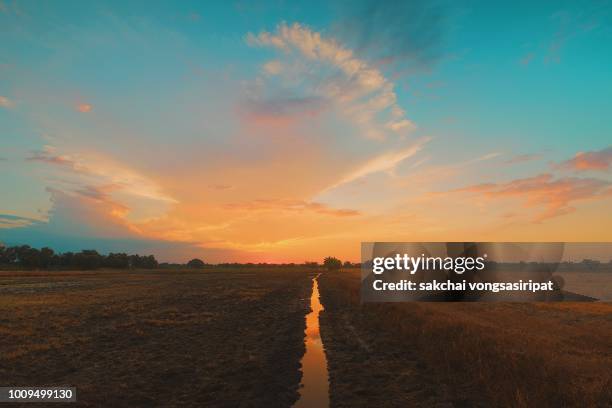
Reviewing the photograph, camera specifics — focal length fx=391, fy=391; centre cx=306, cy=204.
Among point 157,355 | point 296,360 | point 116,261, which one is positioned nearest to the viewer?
point 296,360

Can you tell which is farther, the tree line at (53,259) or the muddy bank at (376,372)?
the tree line at (53,259)

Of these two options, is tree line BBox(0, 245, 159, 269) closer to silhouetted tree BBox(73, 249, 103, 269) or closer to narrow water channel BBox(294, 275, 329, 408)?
silhouetted tree BBox(73, 249, 103, 269)

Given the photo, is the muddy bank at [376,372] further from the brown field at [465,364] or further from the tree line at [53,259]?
the tree line at [53,259]

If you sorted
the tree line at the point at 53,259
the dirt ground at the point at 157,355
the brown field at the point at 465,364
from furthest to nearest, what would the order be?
the tree line at the point at 53,259, the dirt ground at the point at 157,355, the brown field at the point at 465,364

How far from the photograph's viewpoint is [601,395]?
10.6 m

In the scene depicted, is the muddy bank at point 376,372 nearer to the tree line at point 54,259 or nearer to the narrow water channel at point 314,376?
the narrow water channel at point 314,376

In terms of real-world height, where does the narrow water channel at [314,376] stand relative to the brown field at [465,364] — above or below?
below

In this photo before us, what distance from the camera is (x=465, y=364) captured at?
46.0 ft

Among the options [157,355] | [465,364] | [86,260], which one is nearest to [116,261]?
[86,260]

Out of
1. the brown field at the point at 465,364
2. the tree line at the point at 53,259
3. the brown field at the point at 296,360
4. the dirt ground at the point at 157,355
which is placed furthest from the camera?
the tree line at the point at 53,259

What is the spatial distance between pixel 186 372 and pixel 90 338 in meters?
8.85

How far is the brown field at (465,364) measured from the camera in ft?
36.3

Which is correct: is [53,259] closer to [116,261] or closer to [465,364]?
[116,261]

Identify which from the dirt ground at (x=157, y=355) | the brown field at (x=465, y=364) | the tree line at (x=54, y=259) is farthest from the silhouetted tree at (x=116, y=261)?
the brown field at (x=465, y=364)
